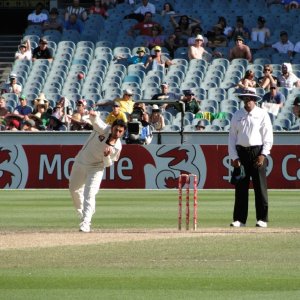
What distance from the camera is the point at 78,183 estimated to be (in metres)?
17.1

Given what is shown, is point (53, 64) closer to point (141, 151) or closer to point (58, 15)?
point (58, 15)

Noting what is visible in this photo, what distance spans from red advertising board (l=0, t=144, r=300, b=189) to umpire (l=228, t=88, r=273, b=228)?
1136cm

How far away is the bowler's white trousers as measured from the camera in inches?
647

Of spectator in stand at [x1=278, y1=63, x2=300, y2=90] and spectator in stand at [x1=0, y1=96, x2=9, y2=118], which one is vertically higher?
spectator in stand at [x1=278, y1=63, x2=300, y2=90]

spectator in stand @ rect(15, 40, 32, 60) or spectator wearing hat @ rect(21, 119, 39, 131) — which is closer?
spectator wearing hat @ rect(21, 119, 39, 131)

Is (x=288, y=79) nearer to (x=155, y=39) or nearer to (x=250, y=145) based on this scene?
(x=155, y=39)

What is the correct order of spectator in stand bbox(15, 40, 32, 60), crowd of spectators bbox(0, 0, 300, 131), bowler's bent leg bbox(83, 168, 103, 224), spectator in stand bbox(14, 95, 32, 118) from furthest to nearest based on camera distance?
spectator in stand bbox(15, 40, 32, 60)
spectator in stand bbox(14, 95, 32, 118)
crowd of spectators bbox(0, 0, 300, 131)
bowler's bent leg bbox(83, 168, 103, 224)

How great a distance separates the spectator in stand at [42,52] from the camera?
1358 inches

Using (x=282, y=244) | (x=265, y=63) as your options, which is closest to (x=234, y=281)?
(x=282, y=244)

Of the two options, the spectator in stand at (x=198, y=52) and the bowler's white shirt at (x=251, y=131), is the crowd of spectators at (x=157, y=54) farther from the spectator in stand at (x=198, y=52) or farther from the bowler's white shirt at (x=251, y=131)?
the bowler's white shirt at (x=251, y=131)

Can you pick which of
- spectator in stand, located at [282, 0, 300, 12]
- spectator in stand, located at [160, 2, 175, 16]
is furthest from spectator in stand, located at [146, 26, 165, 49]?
spectator in stand, located at [282, 0, 300, 12]

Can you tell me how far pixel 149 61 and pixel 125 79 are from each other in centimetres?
81

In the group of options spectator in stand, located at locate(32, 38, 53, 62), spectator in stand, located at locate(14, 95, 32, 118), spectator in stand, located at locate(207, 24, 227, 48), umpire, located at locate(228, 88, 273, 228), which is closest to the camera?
umpire, located at locate(228, 88, 273, 228)

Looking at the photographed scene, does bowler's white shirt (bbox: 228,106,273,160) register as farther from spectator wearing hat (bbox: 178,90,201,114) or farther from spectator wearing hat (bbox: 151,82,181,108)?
spectator wearing hat (bbox: 178,90,201,114)
